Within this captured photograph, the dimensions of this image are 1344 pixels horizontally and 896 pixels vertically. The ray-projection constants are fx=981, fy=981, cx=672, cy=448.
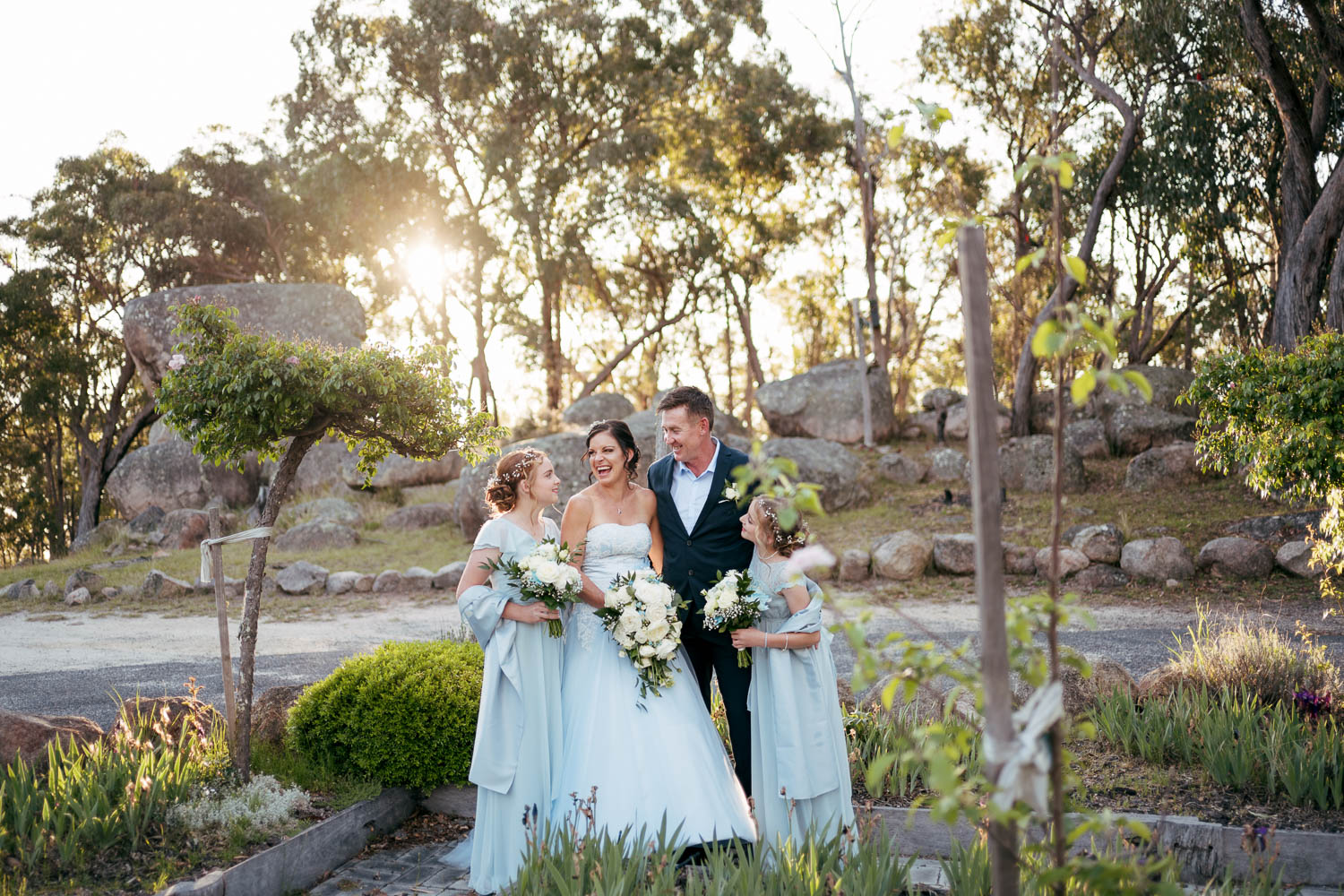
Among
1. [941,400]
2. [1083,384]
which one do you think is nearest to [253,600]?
[1083,384]

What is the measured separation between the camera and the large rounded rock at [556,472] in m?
16.2

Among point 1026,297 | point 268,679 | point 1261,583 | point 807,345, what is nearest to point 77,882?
point 268,679

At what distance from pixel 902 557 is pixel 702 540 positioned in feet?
28.0

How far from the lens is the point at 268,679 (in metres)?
8.79

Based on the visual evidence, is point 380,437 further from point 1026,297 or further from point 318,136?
point 1026,297

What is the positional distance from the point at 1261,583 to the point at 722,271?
1694 centimetres

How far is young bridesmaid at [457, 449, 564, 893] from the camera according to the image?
4383 millimetres

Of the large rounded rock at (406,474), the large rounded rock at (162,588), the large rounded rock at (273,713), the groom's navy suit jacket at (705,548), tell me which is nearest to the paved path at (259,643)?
the large rounded rock at (162,588)

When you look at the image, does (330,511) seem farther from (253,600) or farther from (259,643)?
(253,600)

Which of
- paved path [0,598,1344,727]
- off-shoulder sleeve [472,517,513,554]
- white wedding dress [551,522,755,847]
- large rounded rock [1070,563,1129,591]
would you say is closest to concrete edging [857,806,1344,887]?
white wedding dress [551,522,755,847]

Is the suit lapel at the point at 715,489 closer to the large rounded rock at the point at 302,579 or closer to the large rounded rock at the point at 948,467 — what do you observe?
the large rounded rock at the point at 302,579

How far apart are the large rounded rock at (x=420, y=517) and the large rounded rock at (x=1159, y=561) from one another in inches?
463

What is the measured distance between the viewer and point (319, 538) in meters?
17.5

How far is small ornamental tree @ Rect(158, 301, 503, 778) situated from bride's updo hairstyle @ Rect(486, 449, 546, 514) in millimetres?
705
